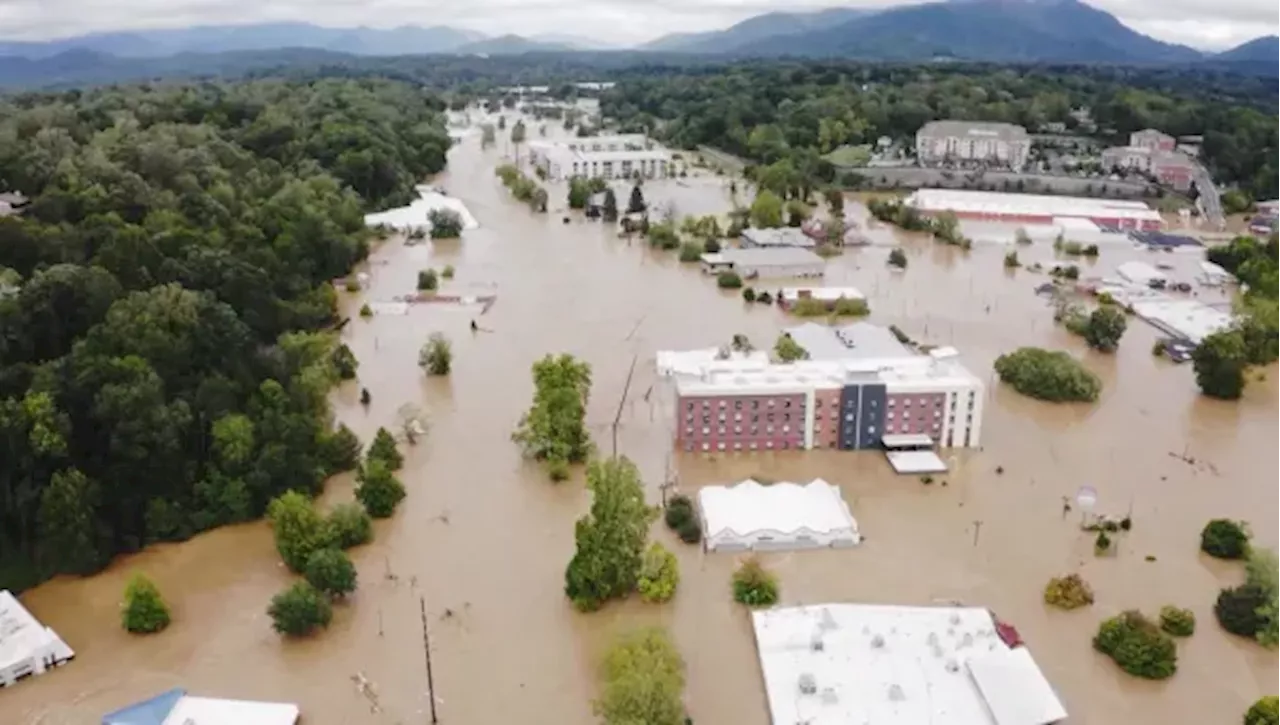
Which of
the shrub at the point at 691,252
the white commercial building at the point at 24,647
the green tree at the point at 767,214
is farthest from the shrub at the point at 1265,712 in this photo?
the green tree at the point at 767,214

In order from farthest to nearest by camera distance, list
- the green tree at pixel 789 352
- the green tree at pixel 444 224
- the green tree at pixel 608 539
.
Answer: the green tree at pixel 444 224, the green tree at pixel 789 352, the green tree at pixel 608 539

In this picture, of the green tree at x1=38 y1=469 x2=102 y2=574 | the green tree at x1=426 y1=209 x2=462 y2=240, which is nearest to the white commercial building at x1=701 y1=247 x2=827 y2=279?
the green tree at x1=426 y1=209 x2=462 y2=240

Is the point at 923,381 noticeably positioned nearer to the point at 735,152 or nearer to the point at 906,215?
the point at 906,215

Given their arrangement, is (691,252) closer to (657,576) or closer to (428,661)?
(657,576)

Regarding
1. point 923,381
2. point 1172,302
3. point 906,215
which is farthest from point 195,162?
point 1172,302

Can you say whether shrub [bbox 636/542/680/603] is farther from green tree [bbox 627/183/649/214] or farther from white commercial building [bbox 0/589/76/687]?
green tree [bbox 627/183/649/214]

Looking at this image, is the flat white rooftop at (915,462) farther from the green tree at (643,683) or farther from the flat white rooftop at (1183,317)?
the flat white rooftop at (1183,317)

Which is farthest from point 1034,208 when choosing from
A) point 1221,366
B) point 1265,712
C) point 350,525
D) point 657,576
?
point 350,525
